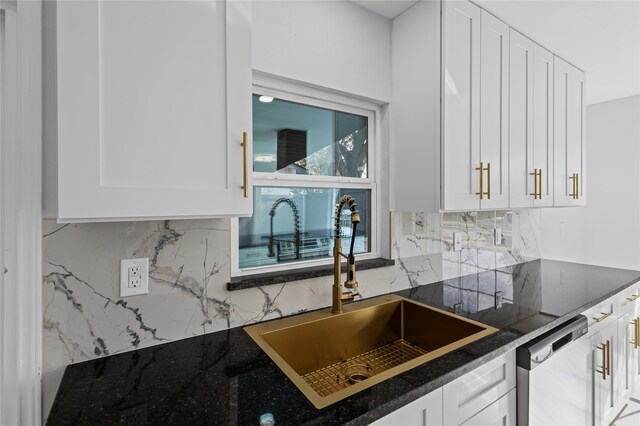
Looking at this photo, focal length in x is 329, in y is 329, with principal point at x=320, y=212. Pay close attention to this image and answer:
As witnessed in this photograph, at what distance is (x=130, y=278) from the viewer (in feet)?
3.68

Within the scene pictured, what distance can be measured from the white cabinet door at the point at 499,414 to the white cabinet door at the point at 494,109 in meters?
0.89

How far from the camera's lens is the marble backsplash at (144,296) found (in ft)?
3.34

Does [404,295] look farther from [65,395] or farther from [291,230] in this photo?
[65,395]

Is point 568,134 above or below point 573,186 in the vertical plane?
above

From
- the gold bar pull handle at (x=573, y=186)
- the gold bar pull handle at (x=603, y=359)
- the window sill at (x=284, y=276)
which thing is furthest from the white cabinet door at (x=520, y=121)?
the window sill at (x=284, y=276)

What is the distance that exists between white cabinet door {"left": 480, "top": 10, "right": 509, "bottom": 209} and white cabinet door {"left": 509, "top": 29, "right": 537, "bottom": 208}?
54mm

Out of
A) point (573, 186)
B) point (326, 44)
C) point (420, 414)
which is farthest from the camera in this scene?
point (573, 186)

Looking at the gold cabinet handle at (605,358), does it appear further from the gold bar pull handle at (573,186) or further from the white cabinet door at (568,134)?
the gold bar pull handle at (573,186)

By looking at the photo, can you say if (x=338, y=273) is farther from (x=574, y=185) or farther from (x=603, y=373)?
(x=574, y=185)

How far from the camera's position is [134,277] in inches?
44.4

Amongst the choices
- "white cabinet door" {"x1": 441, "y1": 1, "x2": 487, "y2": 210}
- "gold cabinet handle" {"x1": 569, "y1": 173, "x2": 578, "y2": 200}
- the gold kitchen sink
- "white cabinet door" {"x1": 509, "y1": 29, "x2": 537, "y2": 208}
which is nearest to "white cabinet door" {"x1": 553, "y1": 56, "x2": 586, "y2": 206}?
"gold cabinet handle" {"x1": 569, "y1": 173, "x2": 578, "y2": 200}

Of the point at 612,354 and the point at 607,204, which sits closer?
the point at 612,354

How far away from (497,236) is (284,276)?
177cm

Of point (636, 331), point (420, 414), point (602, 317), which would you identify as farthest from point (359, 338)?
point (636, 331)
